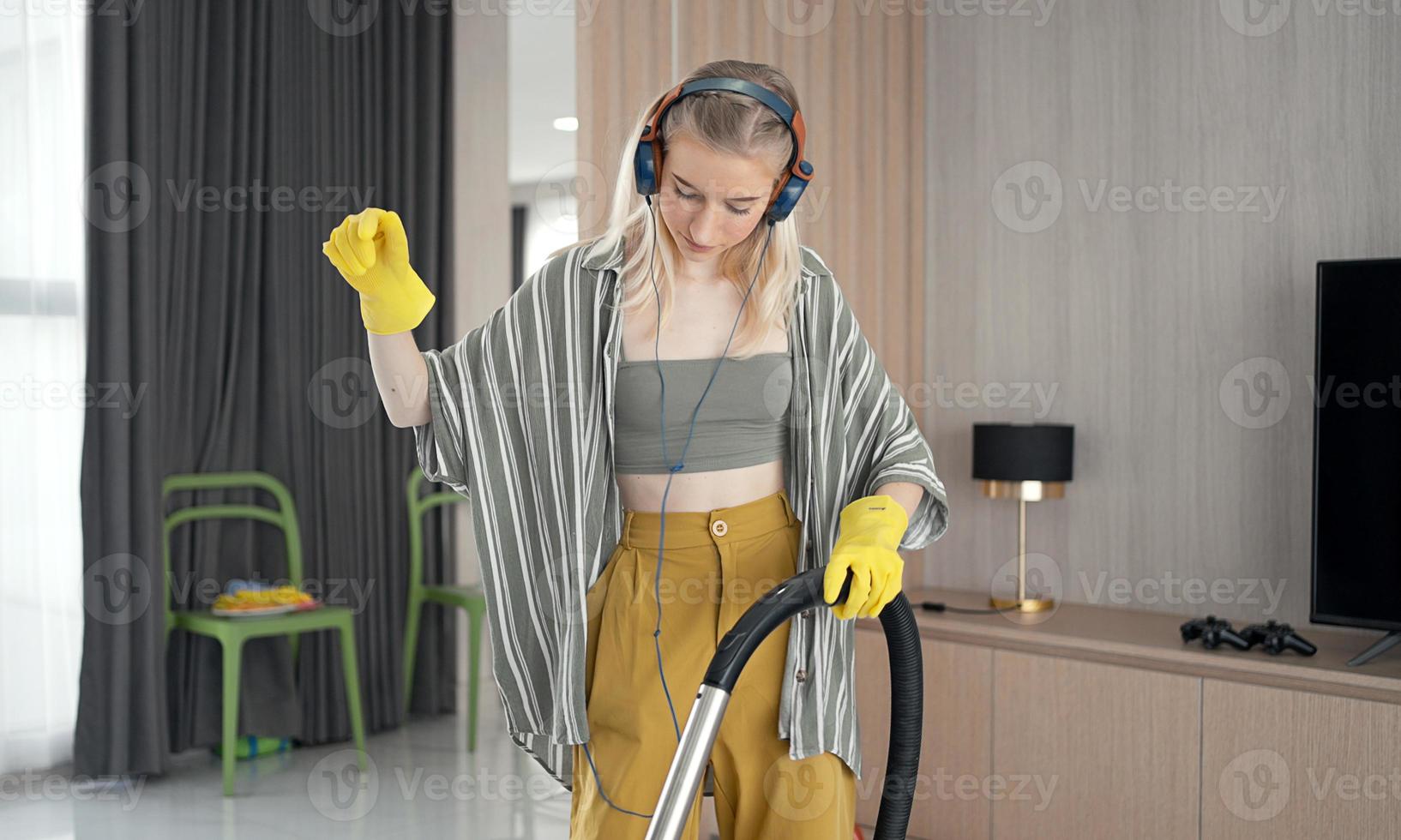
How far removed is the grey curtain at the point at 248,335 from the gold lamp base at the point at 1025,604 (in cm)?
204

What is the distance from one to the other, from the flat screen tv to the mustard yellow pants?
1.65 meters

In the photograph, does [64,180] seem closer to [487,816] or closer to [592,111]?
[592,111]

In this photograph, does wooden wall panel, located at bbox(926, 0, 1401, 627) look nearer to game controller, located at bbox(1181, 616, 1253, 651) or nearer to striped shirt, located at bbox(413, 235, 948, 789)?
game controller, located at bbox(1181, 616, 1253, 651)

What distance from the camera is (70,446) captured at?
135 inches

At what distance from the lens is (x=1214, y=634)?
2.58 metres

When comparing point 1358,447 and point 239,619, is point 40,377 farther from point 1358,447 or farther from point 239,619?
point 1358,447

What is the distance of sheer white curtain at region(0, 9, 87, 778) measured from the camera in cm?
334

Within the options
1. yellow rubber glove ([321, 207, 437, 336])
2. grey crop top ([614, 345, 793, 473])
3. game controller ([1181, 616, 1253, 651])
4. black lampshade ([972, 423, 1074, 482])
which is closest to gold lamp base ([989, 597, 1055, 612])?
black lampshade ([972, 423, 1074, 482])

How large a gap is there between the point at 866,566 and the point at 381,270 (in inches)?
23.8

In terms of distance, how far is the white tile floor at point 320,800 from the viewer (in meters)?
2.98

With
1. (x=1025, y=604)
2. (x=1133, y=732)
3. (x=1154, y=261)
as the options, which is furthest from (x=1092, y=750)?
(x=1154, y=261)

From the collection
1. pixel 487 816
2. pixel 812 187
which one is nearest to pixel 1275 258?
pixel 812 187

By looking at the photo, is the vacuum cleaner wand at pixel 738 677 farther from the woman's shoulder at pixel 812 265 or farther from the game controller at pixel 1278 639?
the game controller at pixel 1278 639

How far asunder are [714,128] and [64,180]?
2.82 metres
